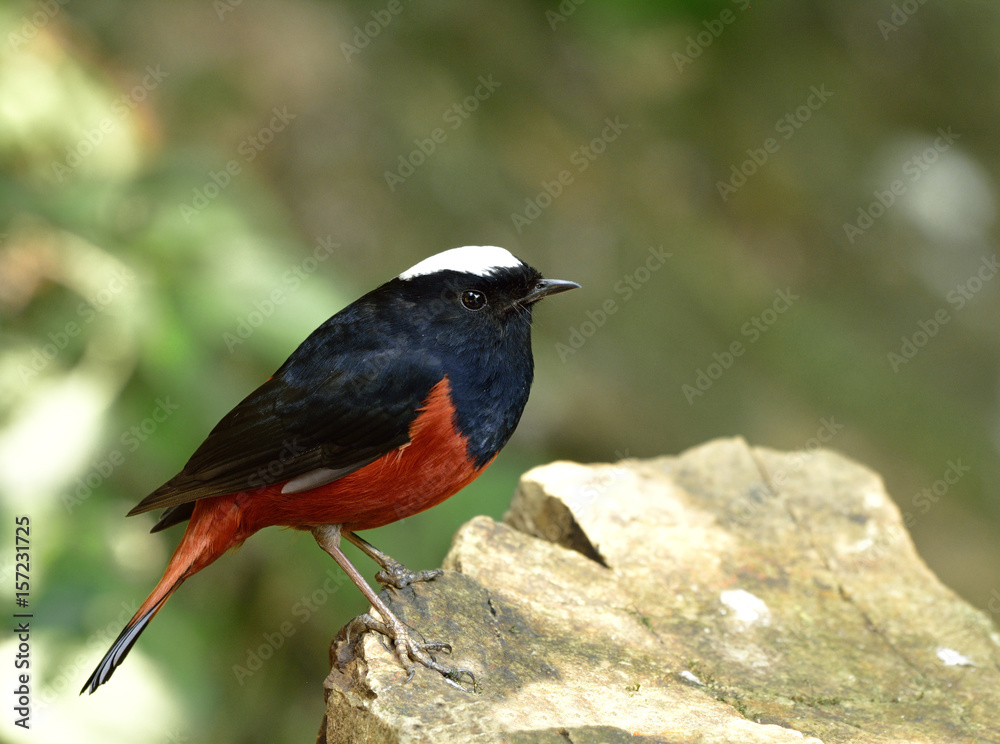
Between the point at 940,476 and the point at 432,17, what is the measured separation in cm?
517

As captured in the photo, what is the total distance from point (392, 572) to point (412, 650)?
2.00 ft

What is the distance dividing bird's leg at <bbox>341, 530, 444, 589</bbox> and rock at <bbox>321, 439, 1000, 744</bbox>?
41mm

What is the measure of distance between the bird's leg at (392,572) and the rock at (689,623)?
4cm

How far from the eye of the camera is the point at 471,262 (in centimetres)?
310

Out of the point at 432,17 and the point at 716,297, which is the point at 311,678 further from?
the point at 432,17

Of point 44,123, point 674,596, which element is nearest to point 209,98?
point 44,123

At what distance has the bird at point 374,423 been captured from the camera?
9.45 feet

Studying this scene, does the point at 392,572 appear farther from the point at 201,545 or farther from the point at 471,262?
the point at 471,262

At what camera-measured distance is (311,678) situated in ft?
15.4

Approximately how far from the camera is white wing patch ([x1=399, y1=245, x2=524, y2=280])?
121 inches

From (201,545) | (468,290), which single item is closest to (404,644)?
(201,545)

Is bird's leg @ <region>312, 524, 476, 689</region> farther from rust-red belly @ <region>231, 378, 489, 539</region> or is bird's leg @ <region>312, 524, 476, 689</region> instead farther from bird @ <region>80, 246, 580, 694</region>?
rust-red belly @ <region>231, 378, 489, 539</region>

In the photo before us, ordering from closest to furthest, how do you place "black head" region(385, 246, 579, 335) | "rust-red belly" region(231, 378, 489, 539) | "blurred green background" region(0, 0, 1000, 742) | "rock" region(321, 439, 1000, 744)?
"rock" region(321, 439, 1000, 744)
"rust-red belly" region(231, 378, 489, 539)
"black head" region(385, 246, 579, 335)
"blurred green background" region(0, 0, 1000, 742)

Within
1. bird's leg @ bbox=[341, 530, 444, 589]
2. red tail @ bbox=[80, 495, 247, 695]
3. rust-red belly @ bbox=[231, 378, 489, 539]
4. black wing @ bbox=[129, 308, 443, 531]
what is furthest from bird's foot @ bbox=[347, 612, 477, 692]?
red tail @ bbox=[80, 495, 247, 695]
